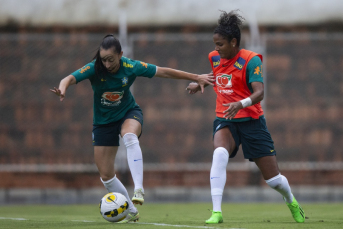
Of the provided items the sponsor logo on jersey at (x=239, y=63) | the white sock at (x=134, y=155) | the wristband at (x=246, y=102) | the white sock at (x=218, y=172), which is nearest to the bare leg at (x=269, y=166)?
the white sock at (x=218, y=172)

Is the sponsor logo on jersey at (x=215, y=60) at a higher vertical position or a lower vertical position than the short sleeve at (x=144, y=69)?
higher

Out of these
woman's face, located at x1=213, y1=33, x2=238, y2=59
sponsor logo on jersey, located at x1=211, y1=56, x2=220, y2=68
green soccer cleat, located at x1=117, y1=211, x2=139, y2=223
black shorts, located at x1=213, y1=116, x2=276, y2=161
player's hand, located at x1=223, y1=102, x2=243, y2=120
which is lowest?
green soccer cleat, located at x1=117, y1=211, x2=139, y2=223

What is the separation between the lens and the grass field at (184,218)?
712 centimetres

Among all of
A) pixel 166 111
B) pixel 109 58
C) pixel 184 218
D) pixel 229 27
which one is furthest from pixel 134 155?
pixel 166 111

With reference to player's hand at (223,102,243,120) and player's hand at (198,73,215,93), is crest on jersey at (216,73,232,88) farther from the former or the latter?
player's hand at (223,102,243,120)

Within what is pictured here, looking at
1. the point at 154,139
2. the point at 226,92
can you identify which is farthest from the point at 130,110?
the point at 154,139

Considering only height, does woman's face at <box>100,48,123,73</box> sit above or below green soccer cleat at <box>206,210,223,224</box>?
above

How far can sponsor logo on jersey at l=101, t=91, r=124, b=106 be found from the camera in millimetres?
7684

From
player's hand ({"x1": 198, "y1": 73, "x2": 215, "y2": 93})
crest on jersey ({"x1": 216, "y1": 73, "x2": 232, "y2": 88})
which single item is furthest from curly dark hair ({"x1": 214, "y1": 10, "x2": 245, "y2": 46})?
player's hand ({"x1": 198, "y1": 73, "x2": 215, "y2": 93})

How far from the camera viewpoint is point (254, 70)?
7.25m

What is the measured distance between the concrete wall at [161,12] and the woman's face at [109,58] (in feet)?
19.8

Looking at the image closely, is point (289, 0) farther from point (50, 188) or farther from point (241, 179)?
point (50, 188)

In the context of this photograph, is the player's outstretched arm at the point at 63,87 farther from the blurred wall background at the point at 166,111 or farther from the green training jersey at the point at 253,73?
the blurred wall background at the point at 166,111

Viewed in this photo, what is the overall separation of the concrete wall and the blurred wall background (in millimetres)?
45
